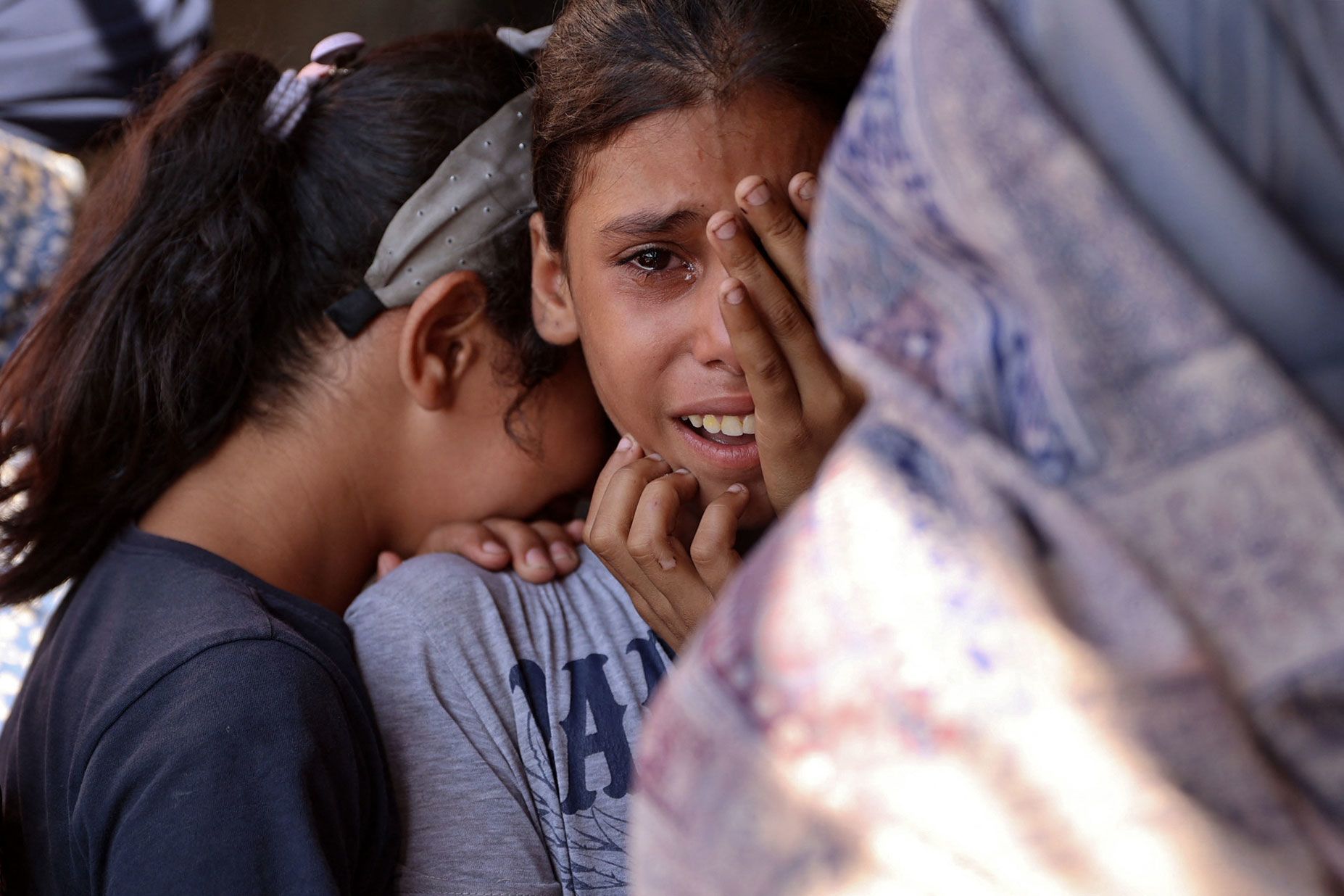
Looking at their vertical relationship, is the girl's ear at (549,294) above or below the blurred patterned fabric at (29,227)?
above

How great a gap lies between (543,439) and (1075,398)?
1.13m

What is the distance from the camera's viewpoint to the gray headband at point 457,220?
1398mm

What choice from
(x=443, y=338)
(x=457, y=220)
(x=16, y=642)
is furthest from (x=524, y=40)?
(x=16, y=642)

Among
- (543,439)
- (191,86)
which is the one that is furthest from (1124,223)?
(191,86)

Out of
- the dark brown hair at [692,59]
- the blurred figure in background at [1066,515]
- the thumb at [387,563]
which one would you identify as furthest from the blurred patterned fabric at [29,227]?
the blurred figure in background at [1066,515]

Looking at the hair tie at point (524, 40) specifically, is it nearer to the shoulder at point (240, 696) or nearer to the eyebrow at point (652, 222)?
the eyebrow at point (652, 222)

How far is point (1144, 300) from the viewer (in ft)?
1.41

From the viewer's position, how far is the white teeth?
1188 mm

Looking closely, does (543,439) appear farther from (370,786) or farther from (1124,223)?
(1124,223)

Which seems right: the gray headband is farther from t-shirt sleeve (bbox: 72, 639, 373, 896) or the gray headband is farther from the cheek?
t-shirt sleeve (bbox: 72, 639, 373, 896)

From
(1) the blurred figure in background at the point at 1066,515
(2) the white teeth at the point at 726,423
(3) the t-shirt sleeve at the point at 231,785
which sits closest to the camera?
(1) the blurred figure in background at the point at 1066,515

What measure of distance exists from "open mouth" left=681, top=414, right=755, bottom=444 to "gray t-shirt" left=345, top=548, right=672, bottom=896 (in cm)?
24

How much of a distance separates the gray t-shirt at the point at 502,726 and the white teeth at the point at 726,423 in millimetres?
252

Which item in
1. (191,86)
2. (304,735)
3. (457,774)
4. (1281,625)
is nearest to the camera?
(1281,625)
